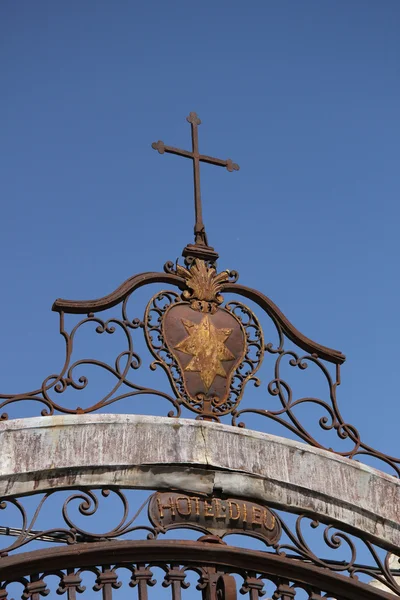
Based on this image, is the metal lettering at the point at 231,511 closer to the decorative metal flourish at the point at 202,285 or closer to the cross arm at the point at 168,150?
the decorative metal flourish at the point at 202,285

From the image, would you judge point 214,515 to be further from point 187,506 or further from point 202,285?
point 202,285

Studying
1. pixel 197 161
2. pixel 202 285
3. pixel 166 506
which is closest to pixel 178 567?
pixel 166 506

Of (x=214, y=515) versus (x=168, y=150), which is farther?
(x=168, y=150)

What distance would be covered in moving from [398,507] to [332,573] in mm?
712

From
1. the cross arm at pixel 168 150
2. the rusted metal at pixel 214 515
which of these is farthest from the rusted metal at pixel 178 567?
the cross arm at pixel 168 150

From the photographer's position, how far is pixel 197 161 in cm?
861

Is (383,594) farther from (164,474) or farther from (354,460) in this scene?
(164,474)

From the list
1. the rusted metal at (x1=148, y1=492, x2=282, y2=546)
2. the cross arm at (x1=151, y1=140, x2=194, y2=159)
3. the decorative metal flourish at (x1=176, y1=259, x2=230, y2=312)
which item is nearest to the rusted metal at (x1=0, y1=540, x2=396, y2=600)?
the rusted metal at (x1=148, y1=492, x2=282, y2=546)

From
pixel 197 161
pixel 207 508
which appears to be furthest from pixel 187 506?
pixel 197 161

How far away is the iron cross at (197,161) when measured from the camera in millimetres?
8406

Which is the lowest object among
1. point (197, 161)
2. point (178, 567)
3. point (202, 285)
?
point (178, 567)

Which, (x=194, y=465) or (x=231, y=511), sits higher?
(x=194, y=465)

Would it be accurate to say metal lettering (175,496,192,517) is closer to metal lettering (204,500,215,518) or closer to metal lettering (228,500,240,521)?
metal lettering (204,500,215,518)

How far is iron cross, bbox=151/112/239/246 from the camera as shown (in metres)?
8.41
